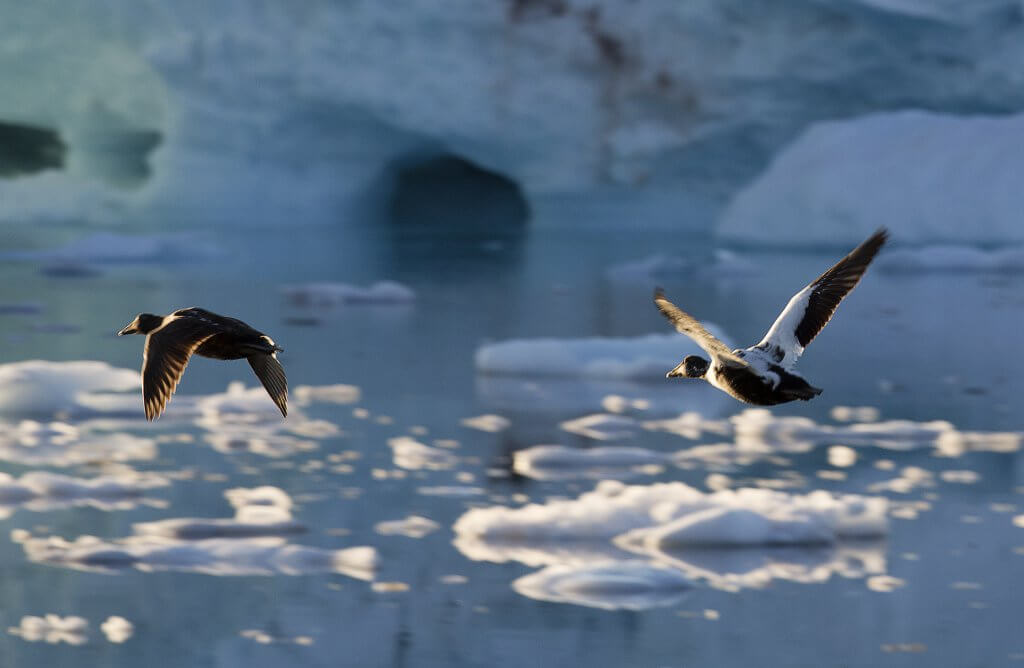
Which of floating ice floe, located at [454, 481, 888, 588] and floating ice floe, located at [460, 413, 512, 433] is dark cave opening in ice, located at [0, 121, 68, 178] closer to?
floating ice floe, located at [460, 413, 512, 433]

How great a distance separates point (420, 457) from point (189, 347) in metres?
4.32

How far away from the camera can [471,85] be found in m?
20.2

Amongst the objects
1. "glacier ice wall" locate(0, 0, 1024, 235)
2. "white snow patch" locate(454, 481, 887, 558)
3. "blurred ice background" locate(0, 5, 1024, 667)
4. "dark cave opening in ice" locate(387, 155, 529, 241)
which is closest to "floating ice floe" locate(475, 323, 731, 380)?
"blurred ice background" locate(0, 5, 1024, 667)

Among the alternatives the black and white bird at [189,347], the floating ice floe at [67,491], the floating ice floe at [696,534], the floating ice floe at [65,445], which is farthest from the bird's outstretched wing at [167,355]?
the floating ice floe at [65,445]

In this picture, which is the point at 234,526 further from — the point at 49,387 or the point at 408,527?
the point at 49,387

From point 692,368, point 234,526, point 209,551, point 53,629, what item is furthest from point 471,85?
point 692,368

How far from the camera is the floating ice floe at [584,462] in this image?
785 cm

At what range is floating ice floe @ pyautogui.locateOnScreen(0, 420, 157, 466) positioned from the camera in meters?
7.96

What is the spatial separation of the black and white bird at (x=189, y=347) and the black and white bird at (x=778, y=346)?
1042 mm

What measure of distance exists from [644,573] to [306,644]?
1.38m

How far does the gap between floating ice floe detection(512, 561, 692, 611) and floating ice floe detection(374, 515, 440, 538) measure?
715mm

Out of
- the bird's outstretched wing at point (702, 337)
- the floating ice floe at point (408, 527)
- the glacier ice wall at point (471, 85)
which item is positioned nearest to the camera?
the bird's outstretched wing at point (702, 337)

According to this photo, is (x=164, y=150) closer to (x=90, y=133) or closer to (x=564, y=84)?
(x=90, y=133)

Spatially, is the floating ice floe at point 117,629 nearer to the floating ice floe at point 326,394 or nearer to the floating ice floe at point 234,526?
the floating ice floe at point 234,526
